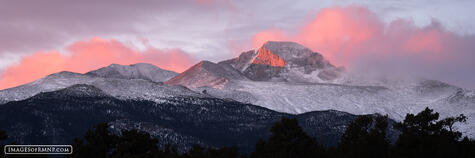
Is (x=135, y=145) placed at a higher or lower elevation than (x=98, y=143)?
lower

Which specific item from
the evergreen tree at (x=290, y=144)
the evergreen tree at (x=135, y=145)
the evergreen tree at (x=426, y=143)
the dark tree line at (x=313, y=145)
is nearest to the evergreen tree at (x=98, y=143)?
the dark tree line at (x=313, y=145)

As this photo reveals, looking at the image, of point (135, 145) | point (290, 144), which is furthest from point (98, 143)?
point (290, 144)

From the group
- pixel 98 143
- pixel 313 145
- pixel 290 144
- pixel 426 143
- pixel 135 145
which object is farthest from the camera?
pixel 313 145

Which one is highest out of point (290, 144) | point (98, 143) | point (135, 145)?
point (98, 143)

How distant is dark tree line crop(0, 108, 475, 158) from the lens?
122 m

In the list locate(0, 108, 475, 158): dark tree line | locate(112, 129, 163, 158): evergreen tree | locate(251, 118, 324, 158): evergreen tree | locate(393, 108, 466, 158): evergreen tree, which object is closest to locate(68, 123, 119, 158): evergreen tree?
locate(0, 108, 475, 158): dark tree line

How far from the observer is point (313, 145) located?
151500mm

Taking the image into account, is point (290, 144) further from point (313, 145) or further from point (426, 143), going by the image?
point (426, 143)

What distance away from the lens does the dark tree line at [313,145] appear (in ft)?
401

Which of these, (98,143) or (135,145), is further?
(98,143)

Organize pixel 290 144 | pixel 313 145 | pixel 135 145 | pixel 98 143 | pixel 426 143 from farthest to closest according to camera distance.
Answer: pixel 313 145 → pixel 290 144 → pixel 98 143 → pixel 135 145 → pixel 426 143

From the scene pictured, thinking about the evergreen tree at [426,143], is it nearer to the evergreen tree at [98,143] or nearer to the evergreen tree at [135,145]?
the evergreen tree at [135,145]

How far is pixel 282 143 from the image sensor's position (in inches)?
5635

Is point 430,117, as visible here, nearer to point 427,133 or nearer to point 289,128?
point 427,133
